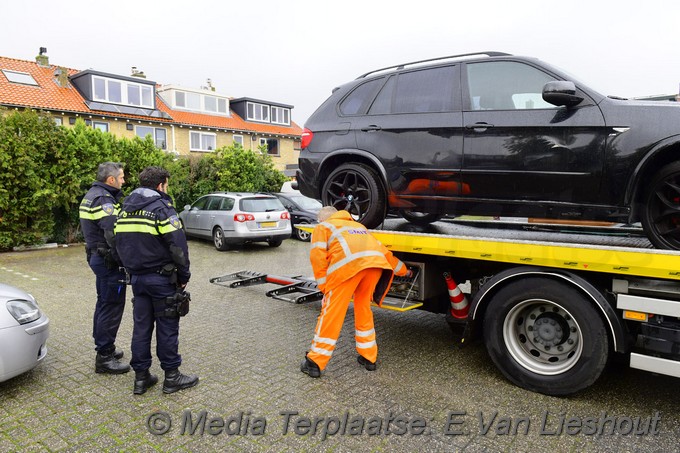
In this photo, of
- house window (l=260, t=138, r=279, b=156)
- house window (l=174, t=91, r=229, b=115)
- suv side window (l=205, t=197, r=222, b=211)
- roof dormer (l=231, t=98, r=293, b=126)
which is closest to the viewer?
suv side window (l=205, t=197, r=222, b=211)

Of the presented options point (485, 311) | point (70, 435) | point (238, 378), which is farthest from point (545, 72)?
point (70, 435)

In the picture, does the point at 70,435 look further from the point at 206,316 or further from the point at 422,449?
the point at 206,316

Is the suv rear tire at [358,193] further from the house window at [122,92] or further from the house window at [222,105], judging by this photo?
the house window at [222,105]

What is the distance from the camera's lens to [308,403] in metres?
3.55

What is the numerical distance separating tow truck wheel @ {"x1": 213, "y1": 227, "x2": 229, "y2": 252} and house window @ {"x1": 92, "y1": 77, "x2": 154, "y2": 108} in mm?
14907

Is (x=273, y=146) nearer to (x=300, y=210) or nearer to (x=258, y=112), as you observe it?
(x=258, y=112)

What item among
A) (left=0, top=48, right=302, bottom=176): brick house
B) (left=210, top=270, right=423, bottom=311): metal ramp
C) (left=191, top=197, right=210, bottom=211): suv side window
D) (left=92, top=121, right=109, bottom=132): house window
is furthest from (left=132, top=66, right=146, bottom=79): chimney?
(left=210, top=270, right=423, bottom=311): metal ramp

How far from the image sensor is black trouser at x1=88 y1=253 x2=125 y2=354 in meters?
4.12

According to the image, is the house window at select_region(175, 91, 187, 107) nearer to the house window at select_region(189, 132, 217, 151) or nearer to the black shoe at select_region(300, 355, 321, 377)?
the house window at select_region(189, 132, 217, 151)

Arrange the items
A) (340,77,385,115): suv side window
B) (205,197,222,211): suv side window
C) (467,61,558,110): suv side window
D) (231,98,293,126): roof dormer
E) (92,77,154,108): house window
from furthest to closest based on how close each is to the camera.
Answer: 1. (231,98,293,126): roof dormer
2. (92,77,154,108): house window
3. (205,197,222,211): suv side window
4. (340,77,385,115): suv side window
5. (467,61,558,110): suv side window

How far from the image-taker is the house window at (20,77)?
20859mm

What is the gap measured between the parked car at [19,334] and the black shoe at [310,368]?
2184 millimetres

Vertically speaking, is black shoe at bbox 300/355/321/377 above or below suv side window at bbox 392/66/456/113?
below

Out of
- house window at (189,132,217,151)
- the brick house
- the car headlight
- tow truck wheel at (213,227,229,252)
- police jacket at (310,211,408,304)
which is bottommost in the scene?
tow truck wheel at (213,227,229,252)
